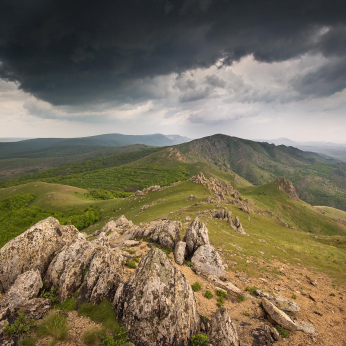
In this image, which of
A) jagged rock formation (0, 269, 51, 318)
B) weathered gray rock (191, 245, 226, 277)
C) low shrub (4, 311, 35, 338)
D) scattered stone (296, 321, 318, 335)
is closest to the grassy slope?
weathered gray rock (191, 245, 226, 277)

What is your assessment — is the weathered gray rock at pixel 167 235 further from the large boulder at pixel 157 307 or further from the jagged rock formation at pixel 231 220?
the jagged rock formation at pixel 231 220

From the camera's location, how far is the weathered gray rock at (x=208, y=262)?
19328mm

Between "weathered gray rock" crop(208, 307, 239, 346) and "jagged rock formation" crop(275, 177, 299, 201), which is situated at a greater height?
"weathered gray rock" crop(208, 307, 239, 346)

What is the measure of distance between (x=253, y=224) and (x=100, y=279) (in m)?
47.5

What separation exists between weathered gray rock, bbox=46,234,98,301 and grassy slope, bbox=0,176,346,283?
747 inches

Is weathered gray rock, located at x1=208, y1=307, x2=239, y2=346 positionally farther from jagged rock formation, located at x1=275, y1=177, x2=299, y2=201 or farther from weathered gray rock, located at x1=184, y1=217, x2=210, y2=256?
jagged rock formation, located at x1=275, y1=177, x2=299, y2=201

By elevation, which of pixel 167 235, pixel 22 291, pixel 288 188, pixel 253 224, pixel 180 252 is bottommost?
pixel 288 188

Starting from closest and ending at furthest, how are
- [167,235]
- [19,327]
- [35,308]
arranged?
[19,327] → [35,308] → [167,235]

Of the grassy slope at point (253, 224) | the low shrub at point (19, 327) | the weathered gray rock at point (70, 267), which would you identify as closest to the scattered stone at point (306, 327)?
the grassy slope at point (253, 224)

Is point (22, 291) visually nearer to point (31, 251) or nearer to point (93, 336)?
point (31, 251)

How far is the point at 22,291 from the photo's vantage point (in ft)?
39.7

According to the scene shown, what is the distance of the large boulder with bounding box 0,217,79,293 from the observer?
1389cm

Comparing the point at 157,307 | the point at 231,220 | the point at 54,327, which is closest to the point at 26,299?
the point at 54,327

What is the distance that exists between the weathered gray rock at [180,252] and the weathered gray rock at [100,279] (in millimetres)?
8116
